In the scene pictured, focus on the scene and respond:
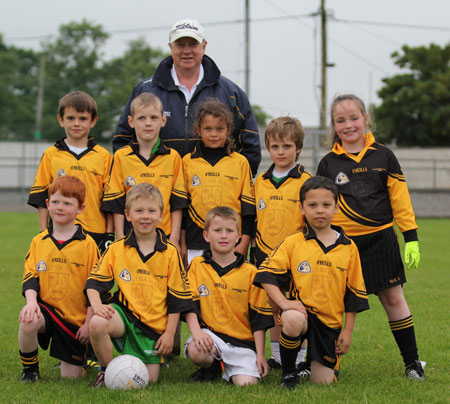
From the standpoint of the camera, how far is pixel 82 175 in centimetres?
482

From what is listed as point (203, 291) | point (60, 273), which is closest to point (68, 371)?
point (60, 273)

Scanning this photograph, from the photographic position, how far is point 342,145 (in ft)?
15.5

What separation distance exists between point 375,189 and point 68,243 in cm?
225

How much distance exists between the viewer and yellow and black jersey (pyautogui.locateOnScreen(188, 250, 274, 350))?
4.43 m

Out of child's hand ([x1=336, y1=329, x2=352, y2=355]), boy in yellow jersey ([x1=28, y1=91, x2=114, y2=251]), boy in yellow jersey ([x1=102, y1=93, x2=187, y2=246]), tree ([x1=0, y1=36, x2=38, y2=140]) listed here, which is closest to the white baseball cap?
boy in yellow jersey ([x1=102, y1=93, x2=187, y2=246])

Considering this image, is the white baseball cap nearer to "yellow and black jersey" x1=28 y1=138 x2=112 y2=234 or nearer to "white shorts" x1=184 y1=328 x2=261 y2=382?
"yellow and black jersey" x1=28 y1=138 x2=112 y2=234

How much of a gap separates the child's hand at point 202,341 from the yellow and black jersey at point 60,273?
848 mm

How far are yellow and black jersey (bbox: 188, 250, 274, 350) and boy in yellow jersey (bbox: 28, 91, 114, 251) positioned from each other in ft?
3.10

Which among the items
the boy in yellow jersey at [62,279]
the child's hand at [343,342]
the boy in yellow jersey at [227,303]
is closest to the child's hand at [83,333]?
the boy in yellow jersey at [62,279]

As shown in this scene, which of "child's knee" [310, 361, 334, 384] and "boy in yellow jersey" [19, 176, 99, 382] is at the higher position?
"boy in yellow jersey" [19, 176, 99, 382]

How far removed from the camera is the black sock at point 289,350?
4121 millimetres

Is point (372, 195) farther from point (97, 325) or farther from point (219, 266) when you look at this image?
point (97, 325)

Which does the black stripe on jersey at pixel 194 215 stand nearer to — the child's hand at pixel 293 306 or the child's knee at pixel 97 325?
the child's hand at pixel 293 306

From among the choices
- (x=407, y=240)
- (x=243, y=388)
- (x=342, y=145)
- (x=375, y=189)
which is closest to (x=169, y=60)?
(x=342, y=145)
